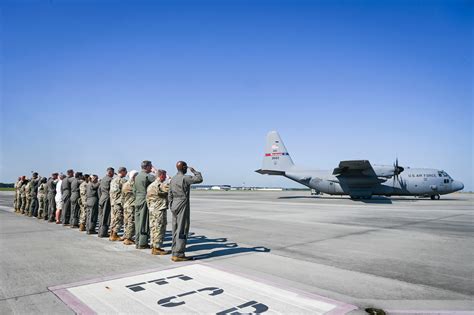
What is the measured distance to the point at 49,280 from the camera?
4.76 metres

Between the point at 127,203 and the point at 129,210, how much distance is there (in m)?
0.20

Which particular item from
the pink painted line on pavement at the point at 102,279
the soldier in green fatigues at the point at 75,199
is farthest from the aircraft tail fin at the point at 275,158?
the pink painted line on pavement at the point at 102,279

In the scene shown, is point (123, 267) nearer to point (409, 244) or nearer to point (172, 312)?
point (172, 312)

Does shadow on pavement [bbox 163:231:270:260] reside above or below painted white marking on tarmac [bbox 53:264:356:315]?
below

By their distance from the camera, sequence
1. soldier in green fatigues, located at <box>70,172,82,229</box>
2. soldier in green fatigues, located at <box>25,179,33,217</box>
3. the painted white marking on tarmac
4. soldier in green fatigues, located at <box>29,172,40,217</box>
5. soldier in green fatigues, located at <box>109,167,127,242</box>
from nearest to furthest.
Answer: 1. the painted white marking on tarmac
2. soldier in green fatigues, located at <box>109,167,127,242</box>
3. soldier in green fatigues, located at <box>70,172,82,229</box>
4. soldier in green fatigues, located at <box>29,172,40,217</box>
5. soldier in green fatigues, located at <box>25,179,33,217</box>

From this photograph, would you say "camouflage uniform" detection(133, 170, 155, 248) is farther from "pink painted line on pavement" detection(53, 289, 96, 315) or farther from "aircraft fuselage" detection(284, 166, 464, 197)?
"aircraft fuselage" detection(284, 166, 464, 197)

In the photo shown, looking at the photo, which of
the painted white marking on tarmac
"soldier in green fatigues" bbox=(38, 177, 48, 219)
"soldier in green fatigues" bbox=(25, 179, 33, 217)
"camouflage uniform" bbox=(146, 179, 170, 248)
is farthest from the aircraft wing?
the painted white marking on tarmac

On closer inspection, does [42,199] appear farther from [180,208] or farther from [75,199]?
[180,208]

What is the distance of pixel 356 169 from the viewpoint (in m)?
29.4

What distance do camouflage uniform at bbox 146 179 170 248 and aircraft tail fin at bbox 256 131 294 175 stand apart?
28.7 m

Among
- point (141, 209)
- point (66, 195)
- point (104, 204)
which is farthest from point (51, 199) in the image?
point (141, 209)

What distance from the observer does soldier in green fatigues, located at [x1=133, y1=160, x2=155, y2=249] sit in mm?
7379

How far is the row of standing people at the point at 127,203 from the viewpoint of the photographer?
20.7 feet

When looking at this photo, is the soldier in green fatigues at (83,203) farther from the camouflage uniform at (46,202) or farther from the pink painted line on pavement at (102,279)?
the pink painted line on pavement at (102,279)
